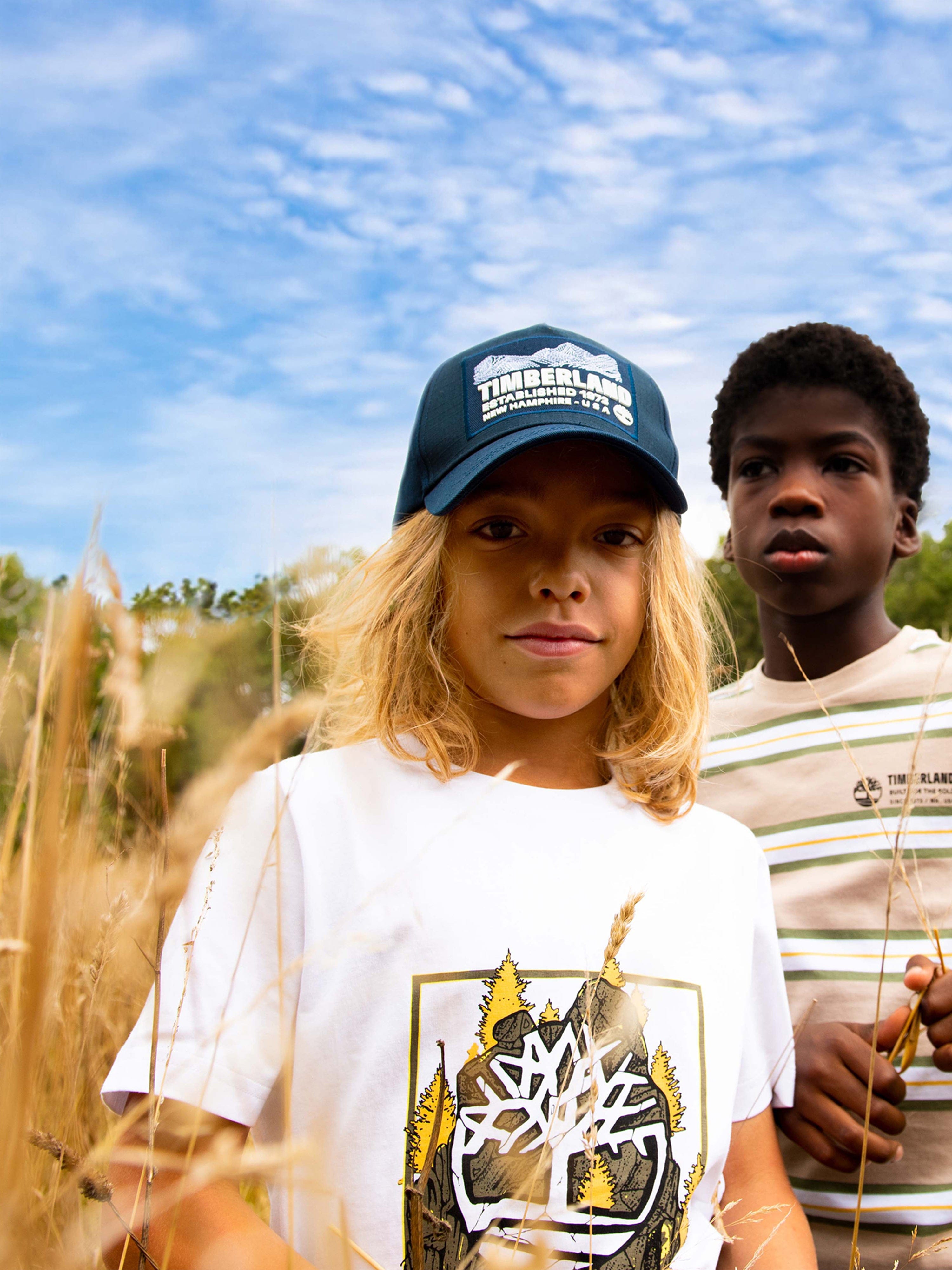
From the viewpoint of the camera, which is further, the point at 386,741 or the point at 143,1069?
the point at 386,741

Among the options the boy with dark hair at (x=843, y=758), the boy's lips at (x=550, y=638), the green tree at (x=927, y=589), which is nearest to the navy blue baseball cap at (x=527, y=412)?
the boy's lips at (x=550, y=638)

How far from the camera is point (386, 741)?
1.50 meters

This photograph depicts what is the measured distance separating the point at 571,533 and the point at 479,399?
0.85ft

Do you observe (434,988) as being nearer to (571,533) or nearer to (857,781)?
(571,533)

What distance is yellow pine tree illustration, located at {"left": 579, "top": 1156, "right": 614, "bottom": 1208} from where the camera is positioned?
→ 1194 mm

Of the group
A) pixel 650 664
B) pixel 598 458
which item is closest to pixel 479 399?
pixel 598 458

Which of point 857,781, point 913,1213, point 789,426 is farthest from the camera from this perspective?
point 789,426

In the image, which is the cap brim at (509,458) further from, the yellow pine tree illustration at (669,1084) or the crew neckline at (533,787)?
the yellow pine tree illustration at (669,1084)

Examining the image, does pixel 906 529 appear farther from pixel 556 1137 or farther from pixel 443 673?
pixel 556 1137

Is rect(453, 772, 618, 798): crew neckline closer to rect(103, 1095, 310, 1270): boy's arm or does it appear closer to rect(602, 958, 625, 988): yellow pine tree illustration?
rect(602, 958, 625, 988): yellow pine tree illustration

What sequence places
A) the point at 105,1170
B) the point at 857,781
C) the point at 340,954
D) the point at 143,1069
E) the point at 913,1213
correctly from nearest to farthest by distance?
the point at 143,1069
the point at 340,954
the point at 105,1170
the point at 913,1213
the point at 857,781

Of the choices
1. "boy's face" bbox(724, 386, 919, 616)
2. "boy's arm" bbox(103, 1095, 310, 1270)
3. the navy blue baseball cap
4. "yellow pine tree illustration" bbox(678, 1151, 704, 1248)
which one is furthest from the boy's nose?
"boy's arm" bbox(103, 1095, 310, 1270)

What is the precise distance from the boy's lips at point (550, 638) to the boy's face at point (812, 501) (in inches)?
33.0

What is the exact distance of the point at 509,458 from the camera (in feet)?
4.69
